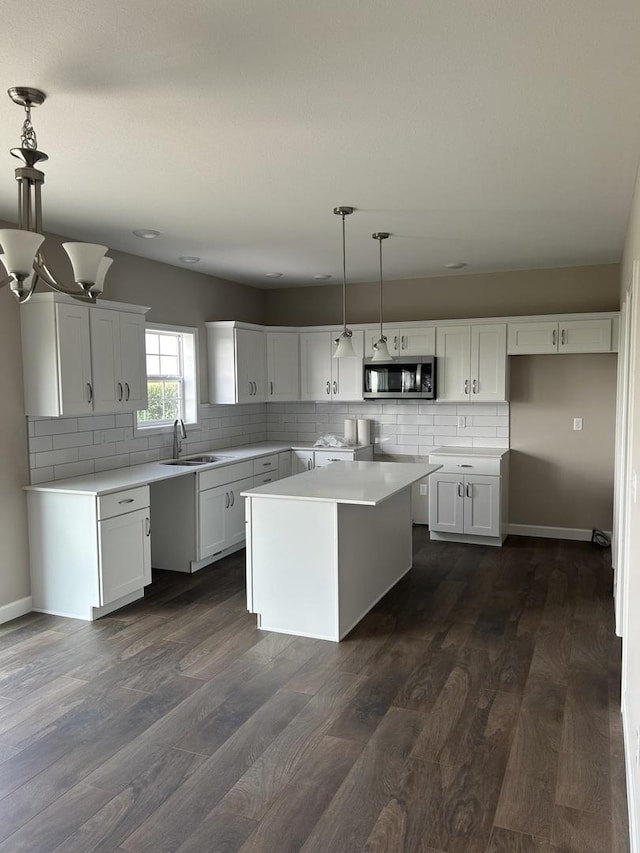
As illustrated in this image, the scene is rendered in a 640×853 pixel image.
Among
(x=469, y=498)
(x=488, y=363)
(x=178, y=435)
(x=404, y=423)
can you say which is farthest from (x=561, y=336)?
(x=178, y=435)

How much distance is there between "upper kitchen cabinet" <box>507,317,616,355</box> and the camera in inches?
219

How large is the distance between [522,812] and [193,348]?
4.61 m

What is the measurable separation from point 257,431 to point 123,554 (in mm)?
3033

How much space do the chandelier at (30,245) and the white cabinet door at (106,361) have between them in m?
2.08

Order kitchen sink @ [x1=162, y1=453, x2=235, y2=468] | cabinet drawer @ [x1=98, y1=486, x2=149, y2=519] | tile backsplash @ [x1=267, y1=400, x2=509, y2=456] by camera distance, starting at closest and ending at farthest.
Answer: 1. cabinet drawer @ [x1=98, y1=486, x2=149, y2=519]
2. kitchen sink @ [x1=162, y1=453, x2=235, y2=468]
3. tile backsplash @ [x1=267, y1=400, x2=509, y2=456]

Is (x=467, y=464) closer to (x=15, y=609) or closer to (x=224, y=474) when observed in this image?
(x=224, y=474)

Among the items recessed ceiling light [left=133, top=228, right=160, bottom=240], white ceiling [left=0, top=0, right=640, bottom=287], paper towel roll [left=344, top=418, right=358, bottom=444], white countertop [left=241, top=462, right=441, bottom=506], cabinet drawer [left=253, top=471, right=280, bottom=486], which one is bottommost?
cabinet drawer [left=253, top=471, right=280, bottom=486]

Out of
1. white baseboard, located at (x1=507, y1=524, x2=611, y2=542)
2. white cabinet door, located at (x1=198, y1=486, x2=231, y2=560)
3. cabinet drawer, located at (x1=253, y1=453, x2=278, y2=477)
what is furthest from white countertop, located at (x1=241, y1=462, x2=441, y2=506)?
white baseboard, located at (x1=507, y1=524, x2=611, y2=542)

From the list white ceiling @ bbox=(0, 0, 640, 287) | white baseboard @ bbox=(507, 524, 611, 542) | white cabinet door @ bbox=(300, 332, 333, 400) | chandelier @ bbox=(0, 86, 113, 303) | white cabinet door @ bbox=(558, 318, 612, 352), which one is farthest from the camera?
white cabinet door @ bbox=(300, 332, 333, 400)

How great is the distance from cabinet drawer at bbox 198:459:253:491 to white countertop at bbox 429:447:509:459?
5.72 feet

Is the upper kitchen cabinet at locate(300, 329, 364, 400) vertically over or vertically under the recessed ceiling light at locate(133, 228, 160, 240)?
under

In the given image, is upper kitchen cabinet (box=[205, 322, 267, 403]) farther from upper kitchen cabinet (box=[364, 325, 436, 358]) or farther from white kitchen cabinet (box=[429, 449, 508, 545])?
white kitchen cabinet (box=[429, 449, 508, 545])

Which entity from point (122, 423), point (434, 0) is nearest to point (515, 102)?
point (434, 0)

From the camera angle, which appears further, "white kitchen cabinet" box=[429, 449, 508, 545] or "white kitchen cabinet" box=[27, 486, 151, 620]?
"white kitchen cabinet" box=[429, 449, 508, 545]
